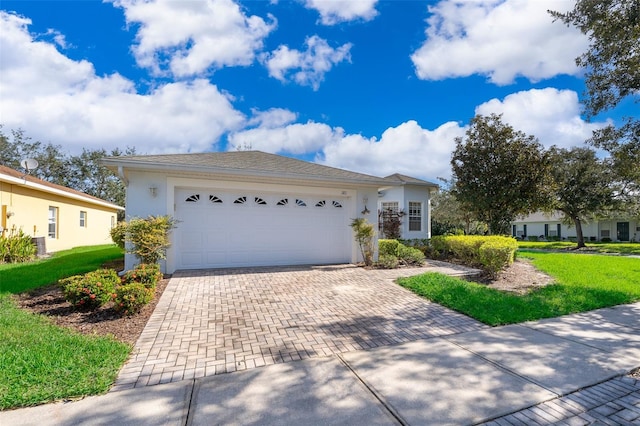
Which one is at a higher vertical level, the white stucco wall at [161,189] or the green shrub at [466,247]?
the white stucco wall at [161,189]

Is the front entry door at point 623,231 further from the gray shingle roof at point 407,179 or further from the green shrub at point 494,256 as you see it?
the green shrub at point 494,256

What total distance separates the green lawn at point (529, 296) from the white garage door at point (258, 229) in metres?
3.35

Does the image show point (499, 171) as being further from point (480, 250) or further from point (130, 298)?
point (130, 298)

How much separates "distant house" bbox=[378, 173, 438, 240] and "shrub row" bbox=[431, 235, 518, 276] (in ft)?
10.1

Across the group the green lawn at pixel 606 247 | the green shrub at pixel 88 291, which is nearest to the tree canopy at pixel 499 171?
the green shrub at pixel 88 291

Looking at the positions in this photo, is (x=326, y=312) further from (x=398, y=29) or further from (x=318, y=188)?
(x=398, y=29)

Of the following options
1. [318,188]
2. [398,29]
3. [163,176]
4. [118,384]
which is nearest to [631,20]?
[398,29]

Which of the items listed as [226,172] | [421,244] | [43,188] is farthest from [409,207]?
[43,188]

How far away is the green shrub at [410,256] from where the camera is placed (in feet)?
32.5

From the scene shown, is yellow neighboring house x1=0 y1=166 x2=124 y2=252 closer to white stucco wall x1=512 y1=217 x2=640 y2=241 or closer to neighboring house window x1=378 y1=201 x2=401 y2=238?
neighboring house window x1=378 y1=201 x2=401 y2=238

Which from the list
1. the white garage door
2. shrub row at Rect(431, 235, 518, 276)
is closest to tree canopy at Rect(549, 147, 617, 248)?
shrub row at Rect(431, 235, 518, 276)

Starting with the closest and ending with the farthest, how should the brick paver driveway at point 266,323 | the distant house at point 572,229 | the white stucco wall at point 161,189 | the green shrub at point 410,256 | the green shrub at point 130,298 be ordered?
the brick paver driveway at point 266,323 < the green shrub at point 130,298 < the white stucco wall at point 161,189 < the green shrub at point 410,256 < the distant house at point 572,229

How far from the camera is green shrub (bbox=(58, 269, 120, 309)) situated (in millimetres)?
4742

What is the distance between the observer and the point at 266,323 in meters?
4.54
